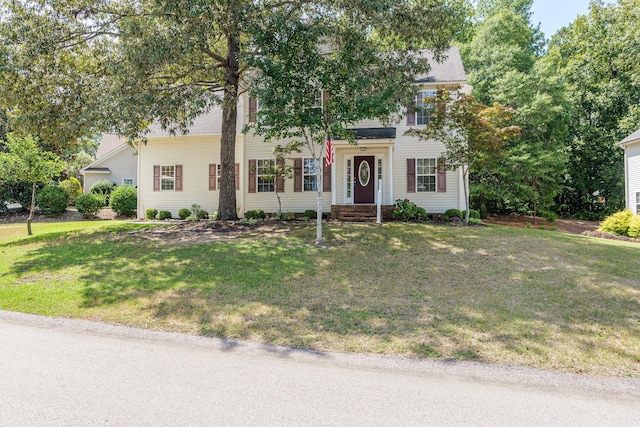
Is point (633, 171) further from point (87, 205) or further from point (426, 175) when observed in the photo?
point (87, 205)

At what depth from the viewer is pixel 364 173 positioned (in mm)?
15617

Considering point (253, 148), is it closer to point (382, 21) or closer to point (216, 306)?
point (382, 21)

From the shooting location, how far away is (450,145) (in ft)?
41.5

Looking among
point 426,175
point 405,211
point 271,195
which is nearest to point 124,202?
point 271,195

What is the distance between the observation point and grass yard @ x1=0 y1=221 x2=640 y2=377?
4.34 metres

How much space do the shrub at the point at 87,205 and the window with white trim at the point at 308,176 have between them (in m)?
10.8

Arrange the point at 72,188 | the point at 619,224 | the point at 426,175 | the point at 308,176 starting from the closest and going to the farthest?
the point at 619,224
the point at 426,175
the point at 308,176
the point at 72,188

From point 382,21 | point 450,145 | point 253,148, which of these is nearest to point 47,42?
point 253,148

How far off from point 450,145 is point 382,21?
479cm

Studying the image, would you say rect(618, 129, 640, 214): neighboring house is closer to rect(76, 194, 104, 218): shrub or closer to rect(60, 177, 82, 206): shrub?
rect(76, 194, 104, 218): shrub

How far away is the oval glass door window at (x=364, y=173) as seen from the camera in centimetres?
1559

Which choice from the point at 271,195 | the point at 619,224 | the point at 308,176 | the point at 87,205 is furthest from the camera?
the point at 87,205

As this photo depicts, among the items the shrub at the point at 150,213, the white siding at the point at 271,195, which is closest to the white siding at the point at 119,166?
the shrub at the point at 150,213

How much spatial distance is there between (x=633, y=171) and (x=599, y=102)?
920cm
